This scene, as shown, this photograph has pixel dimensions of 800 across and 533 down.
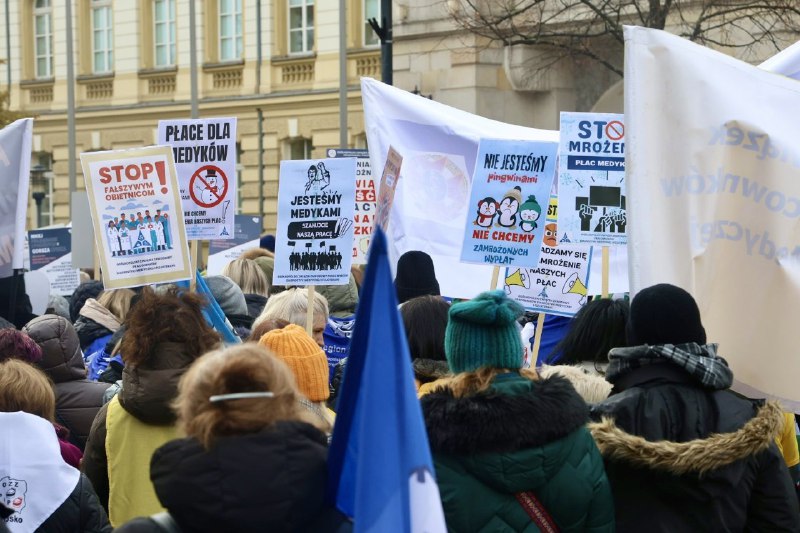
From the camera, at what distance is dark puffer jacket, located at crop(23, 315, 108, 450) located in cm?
597

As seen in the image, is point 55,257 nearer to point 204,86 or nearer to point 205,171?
point 205,171

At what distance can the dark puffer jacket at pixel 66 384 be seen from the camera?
19.6 ft

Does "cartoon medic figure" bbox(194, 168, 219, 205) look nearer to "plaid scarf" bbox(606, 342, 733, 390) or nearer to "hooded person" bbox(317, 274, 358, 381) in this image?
"hooded person" bbox(317, 274, 358, 381)

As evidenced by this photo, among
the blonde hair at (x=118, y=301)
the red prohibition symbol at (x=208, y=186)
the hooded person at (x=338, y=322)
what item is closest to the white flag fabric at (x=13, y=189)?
the blonde hair at (x=118, y=301)

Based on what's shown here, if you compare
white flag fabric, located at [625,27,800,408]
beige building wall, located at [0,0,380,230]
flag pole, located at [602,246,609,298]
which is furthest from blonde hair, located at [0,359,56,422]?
beige building wall, located at [0,0,380,230]

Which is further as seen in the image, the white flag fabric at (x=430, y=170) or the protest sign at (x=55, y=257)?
the protest sign at (x=55, y=257)

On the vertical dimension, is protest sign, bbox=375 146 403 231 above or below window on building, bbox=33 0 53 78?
below

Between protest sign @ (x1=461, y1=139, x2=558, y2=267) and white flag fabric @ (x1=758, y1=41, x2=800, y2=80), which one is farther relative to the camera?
protest sign @ (x1=461, y1=139, x2=558, y2=267)

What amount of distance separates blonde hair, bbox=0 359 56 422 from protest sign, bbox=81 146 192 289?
8.10 ft

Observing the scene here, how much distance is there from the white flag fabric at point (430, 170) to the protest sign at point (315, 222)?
43 cm

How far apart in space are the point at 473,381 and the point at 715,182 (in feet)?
4.76

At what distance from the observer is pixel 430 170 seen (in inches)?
353

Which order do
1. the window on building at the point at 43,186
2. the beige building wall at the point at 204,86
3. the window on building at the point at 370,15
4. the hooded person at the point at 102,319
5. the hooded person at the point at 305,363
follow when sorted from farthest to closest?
the window on building at the point at 43,186, the beige building wall at the point at 204,86, the window on building at the point at 370,15, the hooded person at the point at 102,319, the hooded person at the point at 305,363

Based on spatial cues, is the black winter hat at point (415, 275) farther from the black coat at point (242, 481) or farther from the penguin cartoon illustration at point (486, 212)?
the black coat at point (242, 481)
